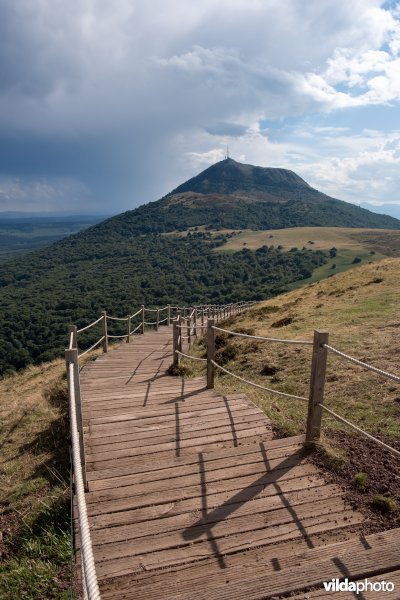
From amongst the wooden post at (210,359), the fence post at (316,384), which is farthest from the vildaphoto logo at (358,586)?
the wooden post at (210,359)

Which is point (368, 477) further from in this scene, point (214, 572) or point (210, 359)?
point (210, 359)

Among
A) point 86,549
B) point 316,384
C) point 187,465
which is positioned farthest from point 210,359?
point 86,549

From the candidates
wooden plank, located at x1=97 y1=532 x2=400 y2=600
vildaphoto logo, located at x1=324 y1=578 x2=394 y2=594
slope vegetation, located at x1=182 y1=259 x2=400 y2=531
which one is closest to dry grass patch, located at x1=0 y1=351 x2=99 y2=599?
wooden plank, located at x1=97 y1=532 x2=400 y2=600

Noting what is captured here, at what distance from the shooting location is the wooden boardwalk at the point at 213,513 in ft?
8.68

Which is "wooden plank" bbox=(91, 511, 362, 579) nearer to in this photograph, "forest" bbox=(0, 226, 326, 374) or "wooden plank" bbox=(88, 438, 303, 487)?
"wooden plank" bbox=(88, 438, 303, 487)

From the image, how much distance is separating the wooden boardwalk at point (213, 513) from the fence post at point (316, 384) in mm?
217

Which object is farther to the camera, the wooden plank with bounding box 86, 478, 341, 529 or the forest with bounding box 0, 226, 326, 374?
the forest with bounding box 0, 226, 326, 374

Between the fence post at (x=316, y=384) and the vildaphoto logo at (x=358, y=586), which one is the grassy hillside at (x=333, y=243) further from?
the vildaphoto logo at (x=358, y=586)

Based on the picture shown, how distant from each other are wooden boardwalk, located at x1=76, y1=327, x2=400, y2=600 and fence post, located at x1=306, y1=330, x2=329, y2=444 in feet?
0.71

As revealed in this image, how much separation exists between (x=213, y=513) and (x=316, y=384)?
75.3 inches

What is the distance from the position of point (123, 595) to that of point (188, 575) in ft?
1.58

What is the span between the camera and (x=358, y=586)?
2.41 m

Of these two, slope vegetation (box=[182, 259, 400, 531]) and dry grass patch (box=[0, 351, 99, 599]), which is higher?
slope vegetation (box=[182, 259, 400, 531])

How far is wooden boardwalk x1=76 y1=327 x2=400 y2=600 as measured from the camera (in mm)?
2646
